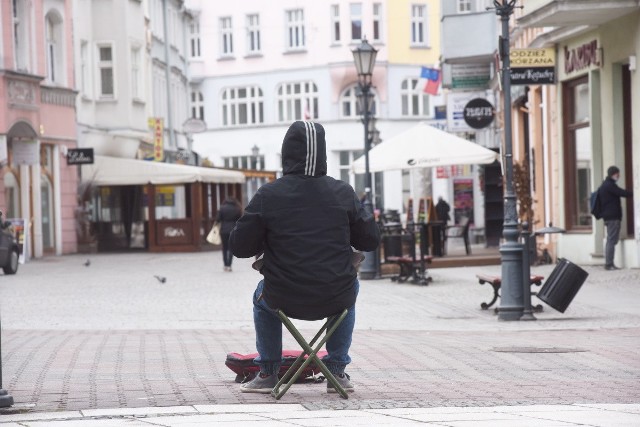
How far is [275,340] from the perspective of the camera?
913cm

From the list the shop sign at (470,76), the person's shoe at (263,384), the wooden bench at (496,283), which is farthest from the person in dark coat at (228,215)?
the person's shoe at (263,384)

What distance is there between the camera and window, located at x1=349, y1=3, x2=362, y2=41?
74688 mm

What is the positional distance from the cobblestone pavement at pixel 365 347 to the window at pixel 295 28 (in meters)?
50.4

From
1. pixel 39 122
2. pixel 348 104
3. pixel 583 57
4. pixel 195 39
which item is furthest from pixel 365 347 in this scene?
pixel 195 39

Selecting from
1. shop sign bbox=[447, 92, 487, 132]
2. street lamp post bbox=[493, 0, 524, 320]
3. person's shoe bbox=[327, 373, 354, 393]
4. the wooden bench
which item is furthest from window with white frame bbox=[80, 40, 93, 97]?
person's shoe bbox=[327, 373, 354, 393]

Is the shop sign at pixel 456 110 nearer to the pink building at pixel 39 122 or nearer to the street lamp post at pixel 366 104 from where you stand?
the street lamp post at pixel 366 104

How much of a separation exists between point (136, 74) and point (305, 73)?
968 inches

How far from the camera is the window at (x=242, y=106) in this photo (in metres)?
76.1

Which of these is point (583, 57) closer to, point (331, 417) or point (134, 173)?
point (331, 417)

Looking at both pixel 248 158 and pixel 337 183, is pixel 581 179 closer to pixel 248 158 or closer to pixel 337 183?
pixel 337 183

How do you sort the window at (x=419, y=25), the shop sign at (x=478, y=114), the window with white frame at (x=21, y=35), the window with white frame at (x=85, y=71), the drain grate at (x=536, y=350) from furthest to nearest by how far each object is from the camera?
the window at (x=419, y=25)
the window with white frame at (x=85, y=71)
the window with white frame at (x=21, y=35)
the shop sign at (x=478, y=114)
the drain grate at (x=536, y=350)

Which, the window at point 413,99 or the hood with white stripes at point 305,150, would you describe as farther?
the window at point 413,99

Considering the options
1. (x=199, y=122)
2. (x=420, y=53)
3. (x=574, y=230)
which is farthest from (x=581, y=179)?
(x=420, y=53)

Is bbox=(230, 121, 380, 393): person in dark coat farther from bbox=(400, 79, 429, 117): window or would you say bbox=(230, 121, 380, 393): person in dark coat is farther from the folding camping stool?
bbox=(400, 79, 429, 117): window
